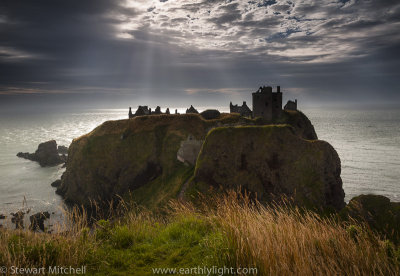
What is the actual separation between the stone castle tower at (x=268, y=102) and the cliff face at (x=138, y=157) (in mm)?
8157

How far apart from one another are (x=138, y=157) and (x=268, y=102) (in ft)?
129

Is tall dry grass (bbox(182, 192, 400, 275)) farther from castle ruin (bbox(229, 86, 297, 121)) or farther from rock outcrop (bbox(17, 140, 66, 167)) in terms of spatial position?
rock outcrop (bbox(17, 140, 66, 167))

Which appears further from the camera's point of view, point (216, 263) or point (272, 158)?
point (272, 158)

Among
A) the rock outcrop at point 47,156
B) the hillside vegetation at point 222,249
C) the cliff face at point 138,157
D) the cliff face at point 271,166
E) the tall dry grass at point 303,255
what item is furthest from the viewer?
the rock outcrop at point 47,156

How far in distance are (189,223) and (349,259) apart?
462 cm

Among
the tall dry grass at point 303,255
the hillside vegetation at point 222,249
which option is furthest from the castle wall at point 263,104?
the tall dry grass at point 303,255

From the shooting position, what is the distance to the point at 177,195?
137 ft

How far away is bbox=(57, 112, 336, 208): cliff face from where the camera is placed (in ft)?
172

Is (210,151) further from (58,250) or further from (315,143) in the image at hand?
(58,250)

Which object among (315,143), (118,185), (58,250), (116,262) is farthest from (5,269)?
(118,185)

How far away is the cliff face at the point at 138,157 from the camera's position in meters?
52.5

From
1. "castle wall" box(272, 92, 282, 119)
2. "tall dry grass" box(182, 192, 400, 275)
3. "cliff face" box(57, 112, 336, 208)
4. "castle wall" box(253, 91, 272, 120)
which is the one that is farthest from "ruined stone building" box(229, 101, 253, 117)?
"tall dry grass" box(182, 192, 400, 275)

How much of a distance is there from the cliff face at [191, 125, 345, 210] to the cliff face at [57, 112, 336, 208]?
1019cm

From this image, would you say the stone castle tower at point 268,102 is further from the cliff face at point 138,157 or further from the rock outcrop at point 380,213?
the rock outcrop at point 380,213
